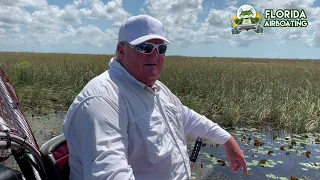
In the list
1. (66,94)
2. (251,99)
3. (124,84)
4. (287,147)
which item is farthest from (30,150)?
(66,94)

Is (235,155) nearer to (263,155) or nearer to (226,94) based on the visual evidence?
(263,155)

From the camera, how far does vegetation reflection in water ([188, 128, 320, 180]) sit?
14.6 ft

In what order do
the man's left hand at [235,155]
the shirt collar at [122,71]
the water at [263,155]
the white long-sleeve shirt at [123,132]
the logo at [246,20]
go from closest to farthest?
1. the white long-sleeve shirt at [123,132]
2. the shirt collar at [122,71]
3. the man's left hand at [235,155]
4. the water at [263,155]
5. the logo at [246,20]

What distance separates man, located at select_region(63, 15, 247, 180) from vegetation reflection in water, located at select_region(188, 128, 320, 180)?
2678mm

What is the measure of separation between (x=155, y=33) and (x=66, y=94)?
24.6 ft

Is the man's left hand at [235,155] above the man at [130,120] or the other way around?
the other way around

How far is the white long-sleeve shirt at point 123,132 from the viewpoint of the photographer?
141cm

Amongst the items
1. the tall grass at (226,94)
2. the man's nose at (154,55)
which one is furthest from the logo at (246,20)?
the man's nose at (154,55)

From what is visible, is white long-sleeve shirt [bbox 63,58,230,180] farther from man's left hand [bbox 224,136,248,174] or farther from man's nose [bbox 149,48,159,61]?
man's left hand [bbox 224,136,248,174]

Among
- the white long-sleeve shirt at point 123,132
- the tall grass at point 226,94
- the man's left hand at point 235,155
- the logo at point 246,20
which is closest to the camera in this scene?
the white long-sleeve shirt at point 123,132

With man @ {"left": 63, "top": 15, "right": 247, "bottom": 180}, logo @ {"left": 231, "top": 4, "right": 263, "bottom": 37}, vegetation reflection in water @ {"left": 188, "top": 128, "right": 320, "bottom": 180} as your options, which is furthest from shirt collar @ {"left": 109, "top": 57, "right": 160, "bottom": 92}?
logo @ {"left": 231, "top": 4, "right": 263, "bottom": 37}

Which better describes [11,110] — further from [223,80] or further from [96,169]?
[223,80]

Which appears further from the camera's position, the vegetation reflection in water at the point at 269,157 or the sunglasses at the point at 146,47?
the vegetation reflection in water at the point at 269,157

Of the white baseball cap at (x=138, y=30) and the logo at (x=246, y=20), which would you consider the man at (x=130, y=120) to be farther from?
the logo at (x=246, y=20)
